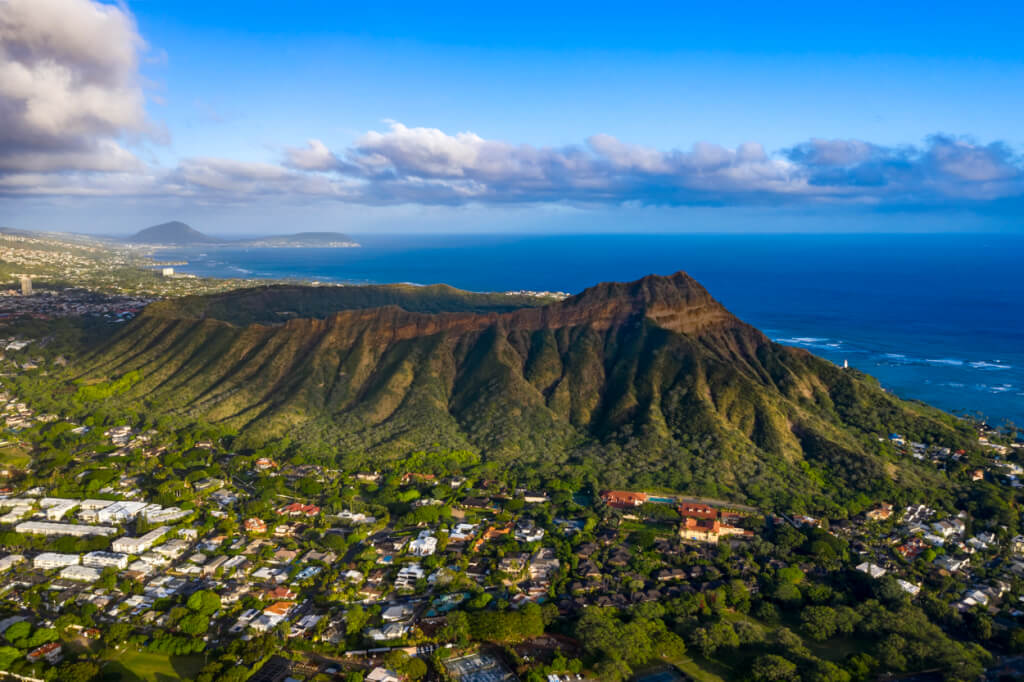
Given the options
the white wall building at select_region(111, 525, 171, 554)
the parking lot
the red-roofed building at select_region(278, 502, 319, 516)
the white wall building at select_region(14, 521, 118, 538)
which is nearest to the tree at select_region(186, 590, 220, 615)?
the white wall building at select_region(111, 525, 171, 554)

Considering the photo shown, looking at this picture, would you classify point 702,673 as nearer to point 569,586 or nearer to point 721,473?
point 569,586

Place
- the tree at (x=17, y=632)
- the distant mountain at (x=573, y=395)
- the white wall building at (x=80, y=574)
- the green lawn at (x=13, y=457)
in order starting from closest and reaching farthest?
the tree at (x=17, y=632)
the white wall building at (x=80, y=574)
the green lawn at (x=13, y=457)
the distant mountain at (x=573, y=395)

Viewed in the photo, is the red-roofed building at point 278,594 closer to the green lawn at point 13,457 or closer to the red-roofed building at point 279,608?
the red-roofed building at point 279,608

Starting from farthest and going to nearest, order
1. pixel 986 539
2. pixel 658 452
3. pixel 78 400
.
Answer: pixel 78 400 < pixel 658 452 < pixel 986 539

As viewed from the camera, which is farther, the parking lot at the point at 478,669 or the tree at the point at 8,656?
the parking lot at the point at 478,669

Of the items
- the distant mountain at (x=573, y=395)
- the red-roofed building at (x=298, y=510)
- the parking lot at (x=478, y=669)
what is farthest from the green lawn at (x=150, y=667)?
the distant mountain at (x=573, y=395)

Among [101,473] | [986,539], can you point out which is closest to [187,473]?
[101,473]
